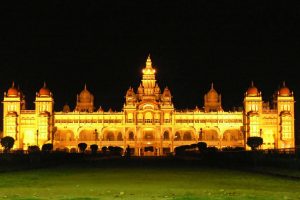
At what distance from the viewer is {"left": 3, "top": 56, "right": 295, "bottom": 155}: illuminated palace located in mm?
96938

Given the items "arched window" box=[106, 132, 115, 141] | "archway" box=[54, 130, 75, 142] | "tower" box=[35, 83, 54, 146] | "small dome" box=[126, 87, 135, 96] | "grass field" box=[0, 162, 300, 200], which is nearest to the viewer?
"grass field" box=[0, 162, 300, 200]

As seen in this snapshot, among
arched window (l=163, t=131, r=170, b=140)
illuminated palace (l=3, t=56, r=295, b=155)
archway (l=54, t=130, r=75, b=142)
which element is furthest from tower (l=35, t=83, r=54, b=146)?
arched window (l=163, t=131, r=170, b=140)

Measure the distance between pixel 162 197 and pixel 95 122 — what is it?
8446 centimetres

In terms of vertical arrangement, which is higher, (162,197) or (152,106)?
(152,106)

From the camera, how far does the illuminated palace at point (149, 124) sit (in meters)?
96.9

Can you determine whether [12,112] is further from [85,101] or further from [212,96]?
[212,96]

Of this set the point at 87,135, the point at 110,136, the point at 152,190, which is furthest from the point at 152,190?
the point at 110,136

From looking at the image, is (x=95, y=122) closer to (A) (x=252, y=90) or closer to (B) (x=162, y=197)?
(A) (x=252, y=90)

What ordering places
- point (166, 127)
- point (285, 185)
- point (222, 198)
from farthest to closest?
1. point (166, 127)
2. point (285, 185)
3. point (222, 198)

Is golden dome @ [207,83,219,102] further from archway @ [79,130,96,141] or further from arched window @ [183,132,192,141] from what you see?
archway @ [79,130,96,141]

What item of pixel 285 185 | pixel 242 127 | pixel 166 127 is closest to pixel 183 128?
pixel 166 127

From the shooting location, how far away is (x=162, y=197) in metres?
15.3

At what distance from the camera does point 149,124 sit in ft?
322

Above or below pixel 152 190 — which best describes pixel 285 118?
above
